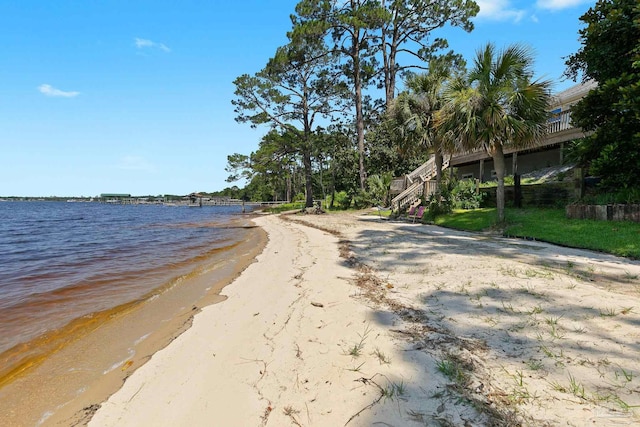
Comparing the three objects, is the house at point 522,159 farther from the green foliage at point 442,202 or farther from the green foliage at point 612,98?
the green foliage at point 612,98

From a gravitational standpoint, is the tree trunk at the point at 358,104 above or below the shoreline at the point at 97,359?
above

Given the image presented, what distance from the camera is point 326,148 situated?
1237 inches

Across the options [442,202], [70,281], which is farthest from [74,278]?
[442,202]

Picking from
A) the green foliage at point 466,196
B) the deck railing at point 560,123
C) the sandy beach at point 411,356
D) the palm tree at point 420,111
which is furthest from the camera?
the deck railing at point 560,123

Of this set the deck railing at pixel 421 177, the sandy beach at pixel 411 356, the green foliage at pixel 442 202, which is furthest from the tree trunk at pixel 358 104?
the sandy beach at pixel 411 356

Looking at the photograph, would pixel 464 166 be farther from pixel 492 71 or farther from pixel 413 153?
pixel 492 71

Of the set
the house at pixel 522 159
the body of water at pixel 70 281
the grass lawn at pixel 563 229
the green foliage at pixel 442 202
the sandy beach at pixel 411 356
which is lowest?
the body of water at pixel 70 281

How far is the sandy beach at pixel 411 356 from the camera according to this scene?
2.46 metres

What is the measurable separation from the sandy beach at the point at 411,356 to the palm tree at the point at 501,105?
21.0 ft

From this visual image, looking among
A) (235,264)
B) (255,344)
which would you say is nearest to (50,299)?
(235,264)

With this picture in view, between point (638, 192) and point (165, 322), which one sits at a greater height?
point (638, 192)

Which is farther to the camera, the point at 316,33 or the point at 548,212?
the point at 316,33

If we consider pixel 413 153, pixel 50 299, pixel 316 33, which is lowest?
pixel 50 299

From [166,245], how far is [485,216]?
1384 cm
